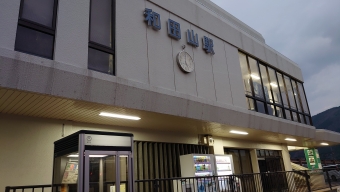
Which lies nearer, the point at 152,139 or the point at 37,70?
the point at 37,70

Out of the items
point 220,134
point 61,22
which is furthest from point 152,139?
point 61,22

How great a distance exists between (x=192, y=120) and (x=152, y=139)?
1869 mm

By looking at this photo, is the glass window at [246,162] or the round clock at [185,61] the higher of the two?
the round clock at [185,61]

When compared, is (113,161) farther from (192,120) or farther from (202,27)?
(202,27)

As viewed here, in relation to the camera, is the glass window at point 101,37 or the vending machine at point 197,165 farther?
the vending machine at point 197,165

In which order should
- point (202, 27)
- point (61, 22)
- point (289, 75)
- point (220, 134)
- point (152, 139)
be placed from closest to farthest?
1. point (61, 22)
2. point (152, 139)
3. point (202, 27)
4. point (220, 134)
5. point (289, 75)

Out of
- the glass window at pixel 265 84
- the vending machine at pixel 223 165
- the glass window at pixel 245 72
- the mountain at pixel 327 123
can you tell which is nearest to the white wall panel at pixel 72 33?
the vending machine at pixel 223 165

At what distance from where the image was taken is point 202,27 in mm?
11047

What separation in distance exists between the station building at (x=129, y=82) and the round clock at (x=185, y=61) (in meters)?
0.05

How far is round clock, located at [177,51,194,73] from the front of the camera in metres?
9.28

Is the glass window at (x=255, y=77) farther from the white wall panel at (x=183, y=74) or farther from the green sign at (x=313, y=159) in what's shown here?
the green sign at (x=313, y=159)

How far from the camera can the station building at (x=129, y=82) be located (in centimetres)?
596

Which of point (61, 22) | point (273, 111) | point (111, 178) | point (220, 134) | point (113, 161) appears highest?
point (61, 22)

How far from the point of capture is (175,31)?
9.59 m
